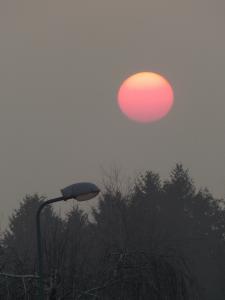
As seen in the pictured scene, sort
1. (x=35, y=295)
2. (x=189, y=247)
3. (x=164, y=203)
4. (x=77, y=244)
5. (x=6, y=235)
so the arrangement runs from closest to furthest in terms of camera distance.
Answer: (x=35, y=295) < (x=77, y=244) < (x=189, y=247) < (x=164, y=203) < (x=6, y=235)

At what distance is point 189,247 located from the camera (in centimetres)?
6931

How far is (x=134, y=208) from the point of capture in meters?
44.5

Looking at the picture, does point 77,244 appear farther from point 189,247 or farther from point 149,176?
point 149,176

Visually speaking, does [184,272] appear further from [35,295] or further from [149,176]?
[149,176]

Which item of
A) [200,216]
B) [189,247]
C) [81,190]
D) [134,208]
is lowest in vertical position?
[81,190]

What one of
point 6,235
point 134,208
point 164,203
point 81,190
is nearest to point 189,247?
point 164,203

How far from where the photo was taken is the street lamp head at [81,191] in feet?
43.2

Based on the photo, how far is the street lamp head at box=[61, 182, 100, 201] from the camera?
13156 mm

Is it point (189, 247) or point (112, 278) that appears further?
point (189, 247)

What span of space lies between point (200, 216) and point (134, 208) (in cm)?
3296

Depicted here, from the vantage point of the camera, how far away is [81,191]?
13.1 metres

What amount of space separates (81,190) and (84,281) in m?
3.74

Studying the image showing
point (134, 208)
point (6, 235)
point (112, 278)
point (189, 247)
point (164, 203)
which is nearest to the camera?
point (112, 278)

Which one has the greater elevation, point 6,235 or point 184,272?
point 6,235
